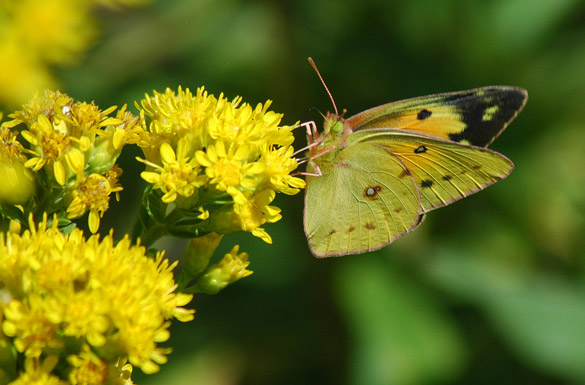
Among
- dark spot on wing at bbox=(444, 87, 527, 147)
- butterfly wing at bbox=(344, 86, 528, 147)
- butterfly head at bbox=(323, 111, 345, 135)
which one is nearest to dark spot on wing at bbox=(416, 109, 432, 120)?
butterfly wing at bbox=(344, 86, 528, 147)

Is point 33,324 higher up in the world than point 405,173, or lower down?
lower down

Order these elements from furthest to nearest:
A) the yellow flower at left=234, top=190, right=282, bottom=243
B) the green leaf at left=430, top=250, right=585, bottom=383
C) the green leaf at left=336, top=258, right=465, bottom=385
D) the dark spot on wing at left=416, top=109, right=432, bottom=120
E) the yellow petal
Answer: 1. the green leaf at left=430, top=250, right=585, bottom=383
2. the green leaf at left=336, top=258, right=465, bottom=385
3. the dark spot on wing at left=416, top=109, right=432, bottom=120
4. the yellow flower at left=234, top=190, right=282, bottom=243
5. the yellow petal

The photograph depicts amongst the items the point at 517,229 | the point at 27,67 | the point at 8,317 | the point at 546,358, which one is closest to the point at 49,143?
the point at 8,317

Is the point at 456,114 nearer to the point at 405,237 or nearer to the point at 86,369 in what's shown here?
the point at 405,237

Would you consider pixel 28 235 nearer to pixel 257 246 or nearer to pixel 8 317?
pixel 8 317

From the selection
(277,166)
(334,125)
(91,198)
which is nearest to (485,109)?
(334,125)

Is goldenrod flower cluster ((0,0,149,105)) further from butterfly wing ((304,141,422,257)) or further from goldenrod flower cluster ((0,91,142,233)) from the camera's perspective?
butterfly wing ((304,141,422,257))

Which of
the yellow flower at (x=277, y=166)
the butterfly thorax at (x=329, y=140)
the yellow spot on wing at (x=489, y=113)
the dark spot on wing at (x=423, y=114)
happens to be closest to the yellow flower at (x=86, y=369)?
the yellow flower at (x=277, y=166)
